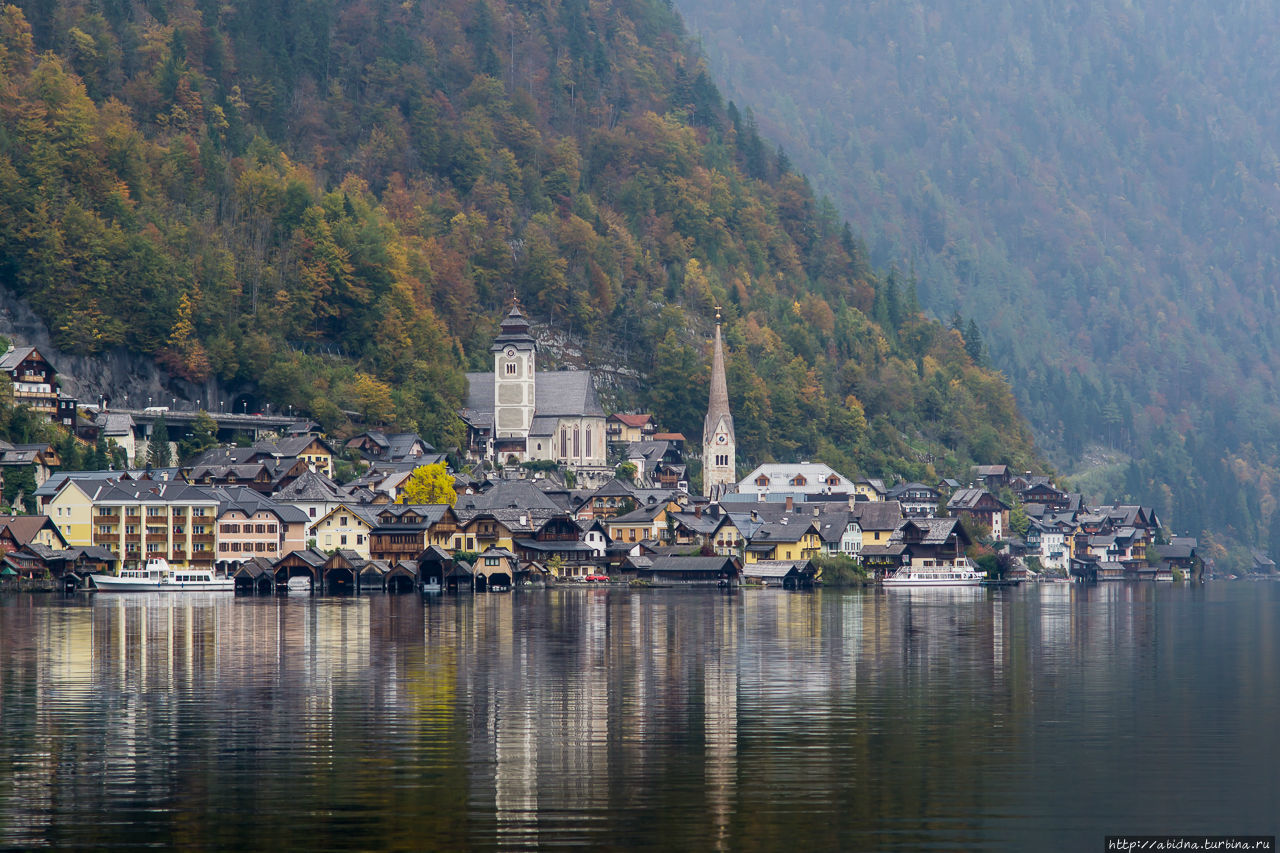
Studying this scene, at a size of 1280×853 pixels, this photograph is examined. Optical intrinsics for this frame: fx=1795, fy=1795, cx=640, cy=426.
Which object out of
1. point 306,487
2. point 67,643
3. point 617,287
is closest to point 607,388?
point 617,287

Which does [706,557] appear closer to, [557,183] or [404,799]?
[557,183]

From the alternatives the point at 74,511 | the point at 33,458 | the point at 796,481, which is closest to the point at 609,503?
the point at 796,481

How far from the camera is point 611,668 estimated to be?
144 ft

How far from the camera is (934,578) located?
366 ft

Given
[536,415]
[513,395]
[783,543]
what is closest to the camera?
[783,543]

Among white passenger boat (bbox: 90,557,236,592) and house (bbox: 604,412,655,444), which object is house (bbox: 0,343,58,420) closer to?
white passenger boat (bbox: 90,557,236,592)

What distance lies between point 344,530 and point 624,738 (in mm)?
69295

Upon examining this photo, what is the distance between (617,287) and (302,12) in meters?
41.5

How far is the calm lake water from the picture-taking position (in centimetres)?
2375

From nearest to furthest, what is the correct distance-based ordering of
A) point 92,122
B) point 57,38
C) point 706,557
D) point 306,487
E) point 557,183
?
point 306,487
point 706,557
point 92,122
point 57,38
point 557,183

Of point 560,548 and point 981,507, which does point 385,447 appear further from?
point 981,507

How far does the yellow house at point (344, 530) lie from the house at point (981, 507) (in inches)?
2071

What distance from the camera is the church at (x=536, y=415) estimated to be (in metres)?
140

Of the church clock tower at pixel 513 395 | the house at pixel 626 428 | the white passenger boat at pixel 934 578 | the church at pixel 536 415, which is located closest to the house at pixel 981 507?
the white passenger boat at pixel 934 578
